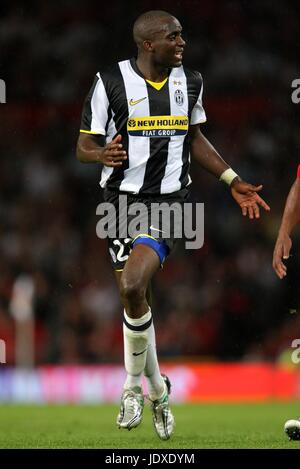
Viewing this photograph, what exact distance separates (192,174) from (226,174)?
374 inches

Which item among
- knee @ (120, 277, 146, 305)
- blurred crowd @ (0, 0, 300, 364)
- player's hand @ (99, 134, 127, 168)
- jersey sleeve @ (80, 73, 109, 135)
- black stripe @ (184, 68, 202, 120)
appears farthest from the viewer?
blurred crowd @ (0, 0, 300, 364)

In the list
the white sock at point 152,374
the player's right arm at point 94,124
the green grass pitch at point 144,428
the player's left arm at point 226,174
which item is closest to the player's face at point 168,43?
the player's right arm at point 94,124

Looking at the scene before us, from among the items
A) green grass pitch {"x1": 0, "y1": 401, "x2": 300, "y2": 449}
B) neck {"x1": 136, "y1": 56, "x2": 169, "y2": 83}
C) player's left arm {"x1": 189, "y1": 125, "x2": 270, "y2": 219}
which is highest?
neck {"x1": 136, "y1": 56, "x2": 169, "y2": 83}

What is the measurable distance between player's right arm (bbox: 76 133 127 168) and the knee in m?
0.74

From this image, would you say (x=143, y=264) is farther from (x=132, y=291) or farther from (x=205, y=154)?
(x=205, y=154)

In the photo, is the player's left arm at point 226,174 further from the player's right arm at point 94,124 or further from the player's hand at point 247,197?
the player's right arm at point 94,124

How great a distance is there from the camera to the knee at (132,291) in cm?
686

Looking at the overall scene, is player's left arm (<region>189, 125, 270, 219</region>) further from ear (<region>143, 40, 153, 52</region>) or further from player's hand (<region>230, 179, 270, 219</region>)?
ear (<region>143, 40, 153, 52</region>)

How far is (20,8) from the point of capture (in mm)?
18281

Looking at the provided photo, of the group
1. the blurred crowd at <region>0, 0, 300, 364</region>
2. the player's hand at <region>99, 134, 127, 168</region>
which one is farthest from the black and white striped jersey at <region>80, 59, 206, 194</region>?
the blurred crowd at <region>0, 0, 300, 364</region>

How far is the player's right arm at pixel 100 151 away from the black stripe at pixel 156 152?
0.23 metres

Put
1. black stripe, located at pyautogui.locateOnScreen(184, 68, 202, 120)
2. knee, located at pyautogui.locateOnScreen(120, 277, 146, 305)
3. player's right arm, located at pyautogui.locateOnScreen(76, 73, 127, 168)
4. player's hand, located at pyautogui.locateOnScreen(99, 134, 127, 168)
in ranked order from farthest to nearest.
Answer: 1. black stripe, located at pyautogui.locateOnScreen(184, 68, 202, 120)
2. player's right arm, located at pyautogui.locateOnScreen(76, 73, 127, 168)
3. knee, located at pyautogui.locateOnScreen(120, 277, 146, 305)
4. player's hand, located at pyautogui.locateOnScreen(99, 134, 127, 168)

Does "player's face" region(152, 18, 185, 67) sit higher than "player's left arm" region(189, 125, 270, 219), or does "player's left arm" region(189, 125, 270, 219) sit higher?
"player's face" region(152, 18, 185, 67)

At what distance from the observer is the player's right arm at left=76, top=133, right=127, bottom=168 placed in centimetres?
677
